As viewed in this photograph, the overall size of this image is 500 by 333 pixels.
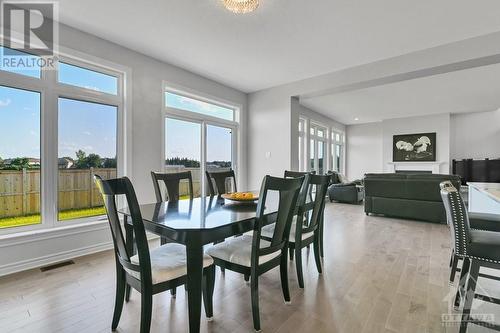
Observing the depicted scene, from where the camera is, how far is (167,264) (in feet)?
5.06

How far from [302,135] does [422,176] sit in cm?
317

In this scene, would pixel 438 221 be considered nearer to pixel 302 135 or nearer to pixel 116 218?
pixel 302 135

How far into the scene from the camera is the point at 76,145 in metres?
3.01

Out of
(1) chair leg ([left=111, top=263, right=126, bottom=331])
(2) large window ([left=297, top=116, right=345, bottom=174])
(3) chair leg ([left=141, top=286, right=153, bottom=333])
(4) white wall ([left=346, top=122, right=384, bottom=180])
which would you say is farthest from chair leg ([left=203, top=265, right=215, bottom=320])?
(4) white wall ([left=346, top=122, right=384, bottom=180])

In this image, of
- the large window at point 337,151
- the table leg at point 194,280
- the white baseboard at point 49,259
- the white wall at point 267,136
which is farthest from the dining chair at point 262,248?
the large window at point 337,151

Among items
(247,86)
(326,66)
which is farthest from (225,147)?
(326,66)

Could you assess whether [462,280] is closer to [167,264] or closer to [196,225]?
[196,225]

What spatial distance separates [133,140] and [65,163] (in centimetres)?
85

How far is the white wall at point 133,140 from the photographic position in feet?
8.38

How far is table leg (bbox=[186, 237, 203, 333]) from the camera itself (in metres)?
1.38

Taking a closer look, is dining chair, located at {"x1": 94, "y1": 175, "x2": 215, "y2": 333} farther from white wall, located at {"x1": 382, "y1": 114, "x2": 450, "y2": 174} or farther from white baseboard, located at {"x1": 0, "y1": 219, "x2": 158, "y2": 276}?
white wall, located at {"x1": 382, "y1": 114, "x2": 450, "y2": 174}

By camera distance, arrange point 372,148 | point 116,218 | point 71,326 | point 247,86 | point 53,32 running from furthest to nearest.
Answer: point 372,148 → point 247,86 → point 53,32 → point 71,326 → point 116,218

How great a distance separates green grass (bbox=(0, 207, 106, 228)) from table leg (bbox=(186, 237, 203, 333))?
8.03 feet

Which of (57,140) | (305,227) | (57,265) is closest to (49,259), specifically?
(57,265)
